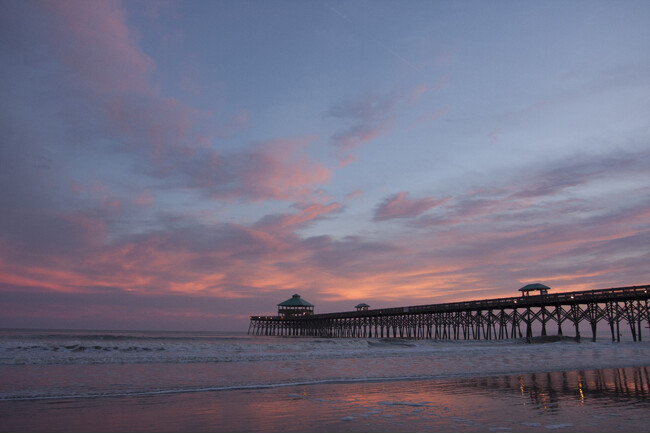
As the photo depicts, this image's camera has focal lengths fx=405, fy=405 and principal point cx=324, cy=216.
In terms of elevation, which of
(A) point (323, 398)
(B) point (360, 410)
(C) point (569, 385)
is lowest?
(C) point (569, 385)

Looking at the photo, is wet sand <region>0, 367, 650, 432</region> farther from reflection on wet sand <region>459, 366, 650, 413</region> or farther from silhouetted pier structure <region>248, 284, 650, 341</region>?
silhouetted pier structure <region>248, 284, 650, 341</region>

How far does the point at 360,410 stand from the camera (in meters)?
8.55

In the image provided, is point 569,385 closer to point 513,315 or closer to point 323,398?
point 323,398

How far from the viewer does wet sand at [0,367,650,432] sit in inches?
280

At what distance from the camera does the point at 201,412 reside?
27.7ft

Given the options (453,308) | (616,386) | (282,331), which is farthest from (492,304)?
(282,331)

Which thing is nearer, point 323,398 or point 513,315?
point 323,398

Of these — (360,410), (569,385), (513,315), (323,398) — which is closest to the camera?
(360,410)

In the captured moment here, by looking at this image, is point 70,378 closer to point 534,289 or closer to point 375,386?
point 375,386

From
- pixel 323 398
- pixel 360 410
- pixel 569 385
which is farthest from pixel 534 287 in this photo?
pixel 360 410

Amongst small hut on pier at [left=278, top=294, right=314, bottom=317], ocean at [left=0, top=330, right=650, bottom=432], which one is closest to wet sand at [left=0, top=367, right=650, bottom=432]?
ocean at [left=0, top=330, right=650, bottom=432]

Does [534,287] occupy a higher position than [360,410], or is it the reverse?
[534,287]

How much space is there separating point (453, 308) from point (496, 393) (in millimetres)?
38211

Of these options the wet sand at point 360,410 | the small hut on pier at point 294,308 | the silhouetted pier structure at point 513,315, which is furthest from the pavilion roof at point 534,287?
the small hut on pier at point 294,308
